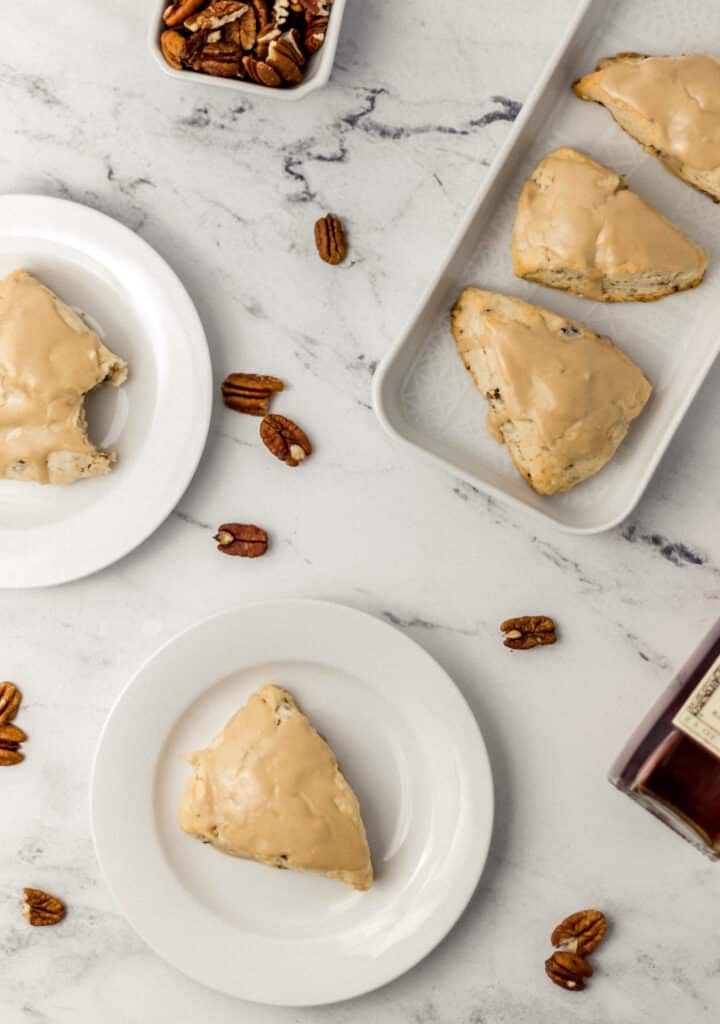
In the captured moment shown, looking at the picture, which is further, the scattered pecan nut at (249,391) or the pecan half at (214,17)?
the scattered pecan nut at (249,391)

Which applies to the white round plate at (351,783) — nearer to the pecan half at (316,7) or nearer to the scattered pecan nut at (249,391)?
the scattered pecan nut at (249,391)

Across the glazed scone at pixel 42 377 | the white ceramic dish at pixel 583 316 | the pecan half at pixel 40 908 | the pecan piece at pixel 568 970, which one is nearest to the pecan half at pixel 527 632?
the white ceramic dish at pixel 583 316

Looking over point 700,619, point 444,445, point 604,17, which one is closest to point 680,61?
point 604,17

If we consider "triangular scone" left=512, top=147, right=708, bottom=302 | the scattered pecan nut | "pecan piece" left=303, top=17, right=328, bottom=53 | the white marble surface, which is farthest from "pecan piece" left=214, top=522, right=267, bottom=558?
"pecan piece" left=303, top=17, right=328, bottom=53

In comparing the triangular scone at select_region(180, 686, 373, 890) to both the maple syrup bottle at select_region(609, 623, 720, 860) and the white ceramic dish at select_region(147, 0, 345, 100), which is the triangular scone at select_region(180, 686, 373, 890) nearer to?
the maple syrup bottle at select_region(609, 623, 720, 860)

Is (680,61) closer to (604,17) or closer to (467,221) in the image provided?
(604,17)
